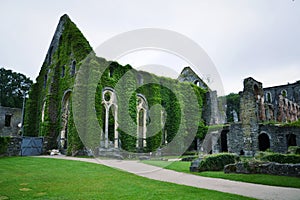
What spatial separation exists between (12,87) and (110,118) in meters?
36.2

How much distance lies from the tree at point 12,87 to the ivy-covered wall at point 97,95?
75.3 ft

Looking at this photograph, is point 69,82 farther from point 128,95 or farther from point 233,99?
point 233,99

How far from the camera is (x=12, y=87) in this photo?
49.1 metres

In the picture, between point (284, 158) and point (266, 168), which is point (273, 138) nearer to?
point (284, 158)

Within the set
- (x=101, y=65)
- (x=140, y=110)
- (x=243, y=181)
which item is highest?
(x=101, y=65)

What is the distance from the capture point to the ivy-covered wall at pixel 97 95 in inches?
880

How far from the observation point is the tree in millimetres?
46650

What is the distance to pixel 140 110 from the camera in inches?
1051

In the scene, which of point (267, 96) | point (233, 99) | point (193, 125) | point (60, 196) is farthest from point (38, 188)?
point (233, 99)

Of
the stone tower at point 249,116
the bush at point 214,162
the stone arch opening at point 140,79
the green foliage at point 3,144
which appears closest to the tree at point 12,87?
the stone arch opening at point 140,79

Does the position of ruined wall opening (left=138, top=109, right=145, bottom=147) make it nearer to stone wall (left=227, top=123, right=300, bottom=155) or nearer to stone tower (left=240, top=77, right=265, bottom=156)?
stone wall (left=227, top=123, right=300, bottom=155)

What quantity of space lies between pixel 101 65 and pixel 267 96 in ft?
136

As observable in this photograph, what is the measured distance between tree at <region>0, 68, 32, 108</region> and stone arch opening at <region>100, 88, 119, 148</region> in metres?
31.6

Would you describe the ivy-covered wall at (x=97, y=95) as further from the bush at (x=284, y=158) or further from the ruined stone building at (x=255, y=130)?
the bush at (x=284, y=158)
